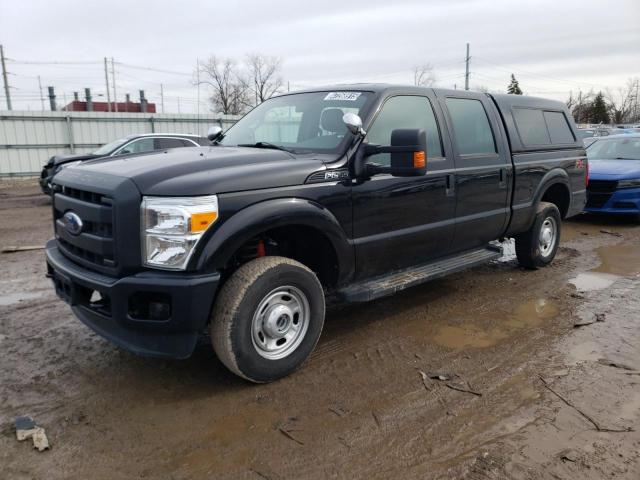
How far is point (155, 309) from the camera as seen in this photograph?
9.98 feet

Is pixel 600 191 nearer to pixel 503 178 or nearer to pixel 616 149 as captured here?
pixel 616 149

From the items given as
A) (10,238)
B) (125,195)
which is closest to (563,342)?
(125,195)

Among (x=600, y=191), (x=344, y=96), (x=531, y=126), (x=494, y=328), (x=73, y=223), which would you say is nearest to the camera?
(x=73, y=223)

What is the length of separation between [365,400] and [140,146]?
33.9ft

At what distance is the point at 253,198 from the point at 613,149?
1024 centimetres

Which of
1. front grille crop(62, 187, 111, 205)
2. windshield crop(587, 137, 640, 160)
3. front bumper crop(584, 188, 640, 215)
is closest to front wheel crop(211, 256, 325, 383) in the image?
front grille crop(62, 187, 111, 205)

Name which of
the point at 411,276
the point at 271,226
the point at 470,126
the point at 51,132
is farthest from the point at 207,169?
the point at 51,132

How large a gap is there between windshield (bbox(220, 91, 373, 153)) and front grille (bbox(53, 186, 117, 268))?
1.47 metres

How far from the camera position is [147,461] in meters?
2.67

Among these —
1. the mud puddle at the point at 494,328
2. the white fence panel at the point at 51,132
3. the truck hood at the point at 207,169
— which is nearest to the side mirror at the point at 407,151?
the truck hood at the point at 207,169

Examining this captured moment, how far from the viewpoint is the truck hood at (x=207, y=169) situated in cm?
304

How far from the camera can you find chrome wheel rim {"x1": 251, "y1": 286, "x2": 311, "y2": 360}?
3385 millimetres

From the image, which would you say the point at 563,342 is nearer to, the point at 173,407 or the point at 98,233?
the point at 173,407

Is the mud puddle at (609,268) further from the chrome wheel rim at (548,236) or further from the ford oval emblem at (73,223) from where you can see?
the ford oval emblem at (73,223)
